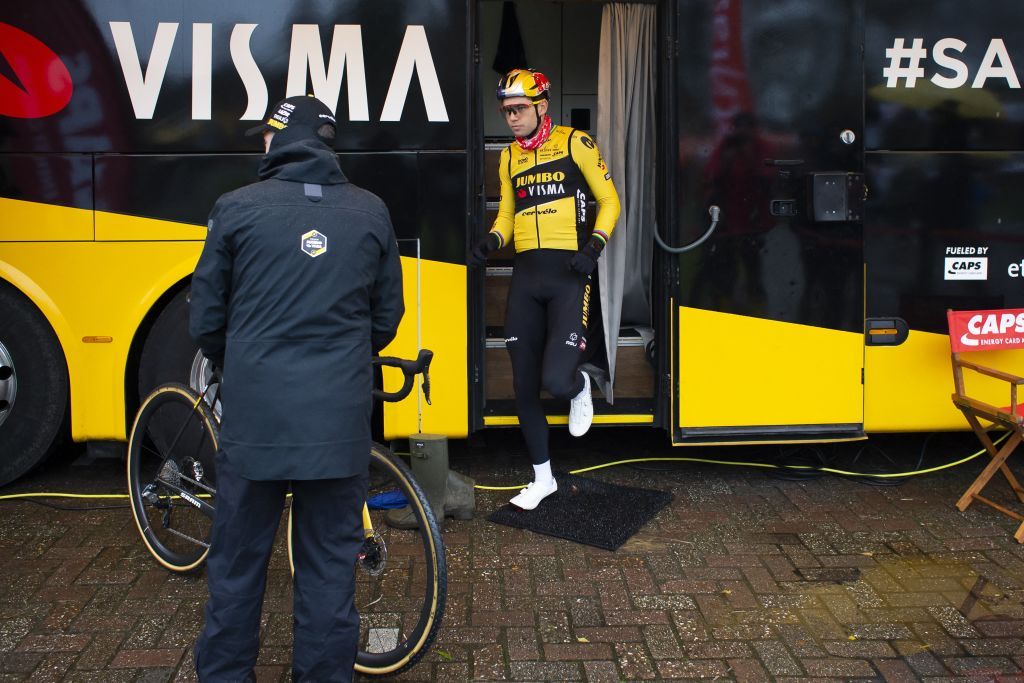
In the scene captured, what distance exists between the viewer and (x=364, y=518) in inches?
132

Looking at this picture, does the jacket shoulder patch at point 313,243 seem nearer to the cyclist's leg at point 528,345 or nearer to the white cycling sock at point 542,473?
the cyclist's leg at point 528,345

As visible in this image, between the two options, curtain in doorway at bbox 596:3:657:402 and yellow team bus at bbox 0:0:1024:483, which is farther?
curtain in doorway at bbox 596:3:657:402

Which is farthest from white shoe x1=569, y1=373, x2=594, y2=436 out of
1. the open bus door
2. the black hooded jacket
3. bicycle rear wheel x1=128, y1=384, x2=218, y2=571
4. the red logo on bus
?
the red logo on bus

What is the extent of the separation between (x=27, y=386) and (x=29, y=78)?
62.2 inches

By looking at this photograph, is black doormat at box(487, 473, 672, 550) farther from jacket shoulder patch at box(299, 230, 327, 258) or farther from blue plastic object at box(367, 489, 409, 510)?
jacket shoulder patch at box(299, 230, 327, 258)

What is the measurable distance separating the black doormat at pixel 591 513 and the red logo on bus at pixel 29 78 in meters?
3.03

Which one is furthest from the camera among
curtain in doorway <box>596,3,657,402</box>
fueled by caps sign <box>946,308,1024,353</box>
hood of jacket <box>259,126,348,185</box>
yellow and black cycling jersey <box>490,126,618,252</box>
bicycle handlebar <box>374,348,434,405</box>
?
curtain in doorway <box>596,3,657,402</box>

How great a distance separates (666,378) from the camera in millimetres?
5273

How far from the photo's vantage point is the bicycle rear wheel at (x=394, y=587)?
3.21 meters

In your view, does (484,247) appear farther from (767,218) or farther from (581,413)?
(767,218)

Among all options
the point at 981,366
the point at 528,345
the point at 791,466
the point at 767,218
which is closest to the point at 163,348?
the point at 528,345

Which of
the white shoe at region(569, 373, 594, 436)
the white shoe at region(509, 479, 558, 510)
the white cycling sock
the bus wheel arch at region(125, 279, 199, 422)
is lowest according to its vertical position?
the white shoe at region(509, 479, 558, 510)

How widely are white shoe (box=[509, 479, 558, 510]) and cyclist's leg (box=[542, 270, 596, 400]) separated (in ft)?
1.61

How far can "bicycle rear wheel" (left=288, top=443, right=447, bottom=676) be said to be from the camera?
321cm
